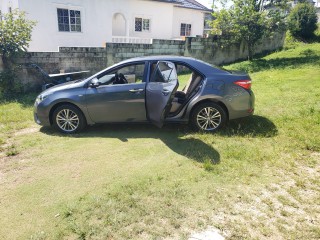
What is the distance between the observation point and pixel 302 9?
19625 mm

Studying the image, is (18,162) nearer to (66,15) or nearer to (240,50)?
(66,15)

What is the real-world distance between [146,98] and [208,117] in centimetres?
131

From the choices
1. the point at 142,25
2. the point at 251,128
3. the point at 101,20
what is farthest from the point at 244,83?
the point at 142,25

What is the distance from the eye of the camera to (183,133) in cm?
556

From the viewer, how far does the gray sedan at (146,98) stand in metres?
5.36

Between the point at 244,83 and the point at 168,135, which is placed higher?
the point at 244,83

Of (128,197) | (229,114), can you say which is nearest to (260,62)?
(229,114)

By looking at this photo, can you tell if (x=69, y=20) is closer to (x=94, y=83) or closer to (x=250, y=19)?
(x=250, y=19)

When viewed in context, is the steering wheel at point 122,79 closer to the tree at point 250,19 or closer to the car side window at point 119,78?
the car side window at point 119,78

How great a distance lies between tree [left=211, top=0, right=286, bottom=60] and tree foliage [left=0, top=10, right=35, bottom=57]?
875cm

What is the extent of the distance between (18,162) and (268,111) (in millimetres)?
5431

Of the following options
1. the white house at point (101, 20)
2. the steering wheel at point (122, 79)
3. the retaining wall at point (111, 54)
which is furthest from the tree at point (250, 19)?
the steering wheel at point (122, 79)

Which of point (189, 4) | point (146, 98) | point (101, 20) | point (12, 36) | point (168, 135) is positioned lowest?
point (168, 135)

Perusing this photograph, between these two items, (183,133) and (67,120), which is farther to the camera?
(67,120)
